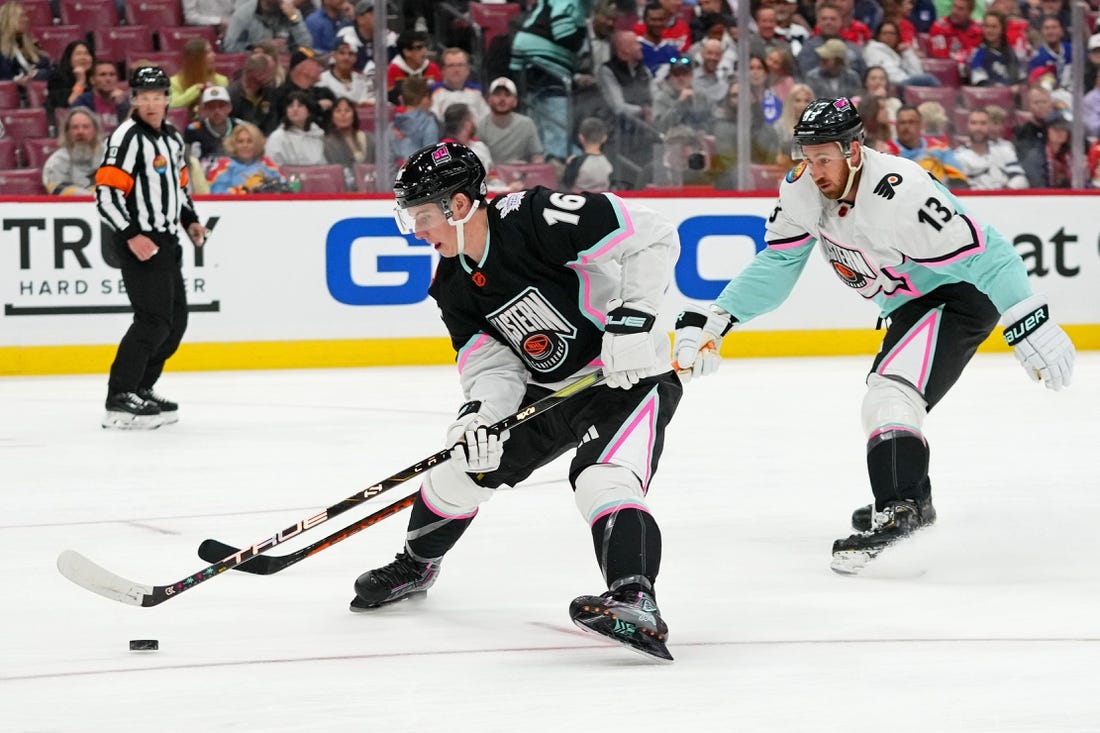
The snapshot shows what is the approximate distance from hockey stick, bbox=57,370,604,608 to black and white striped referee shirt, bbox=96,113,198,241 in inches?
130

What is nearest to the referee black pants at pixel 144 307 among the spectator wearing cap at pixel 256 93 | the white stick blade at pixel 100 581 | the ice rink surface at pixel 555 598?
the ice rink surface at pixel 555 598

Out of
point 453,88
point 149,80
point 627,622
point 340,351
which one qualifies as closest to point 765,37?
point 453,88

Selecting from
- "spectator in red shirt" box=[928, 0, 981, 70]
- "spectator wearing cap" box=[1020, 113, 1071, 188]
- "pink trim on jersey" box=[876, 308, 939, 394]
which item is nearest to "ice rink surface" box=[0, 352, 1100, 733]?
"pink trim on jersey" box=[876, 308, 939, 394]

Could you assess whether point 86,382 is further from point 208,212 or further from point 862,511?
point 862,511

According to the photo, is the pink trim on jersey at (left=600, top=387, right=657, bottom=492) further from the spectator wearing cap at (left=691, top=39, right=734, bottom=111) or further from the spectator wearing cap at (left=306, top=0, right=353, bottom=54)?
the spectator wearing cap at (left=691, top=39, right=734, bottom=111)

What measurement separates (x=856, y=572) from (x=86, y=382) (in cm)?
528

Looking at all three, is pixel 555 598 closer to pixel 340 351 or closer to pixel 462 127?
pixel 340 351

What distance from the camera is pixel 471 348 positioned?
3.28 m

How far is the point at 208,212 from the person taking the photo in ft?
27.5

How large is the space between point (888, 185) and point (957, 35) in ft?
20.7

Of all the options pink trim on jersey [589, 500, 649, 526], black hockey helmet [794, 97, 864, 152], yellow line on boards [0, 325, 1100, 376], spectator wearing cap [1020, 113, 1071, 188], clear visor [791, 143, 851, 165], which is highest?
black hockey helmet [794, 97, 864, 152]

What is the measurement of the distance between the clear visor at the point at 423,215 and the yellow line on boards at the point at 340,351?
5566 millimetres

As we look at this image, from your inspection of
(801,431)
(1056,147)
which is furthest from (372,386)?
(1056,147)

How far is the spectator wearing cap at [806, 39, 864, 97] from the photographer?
911 centimetres
